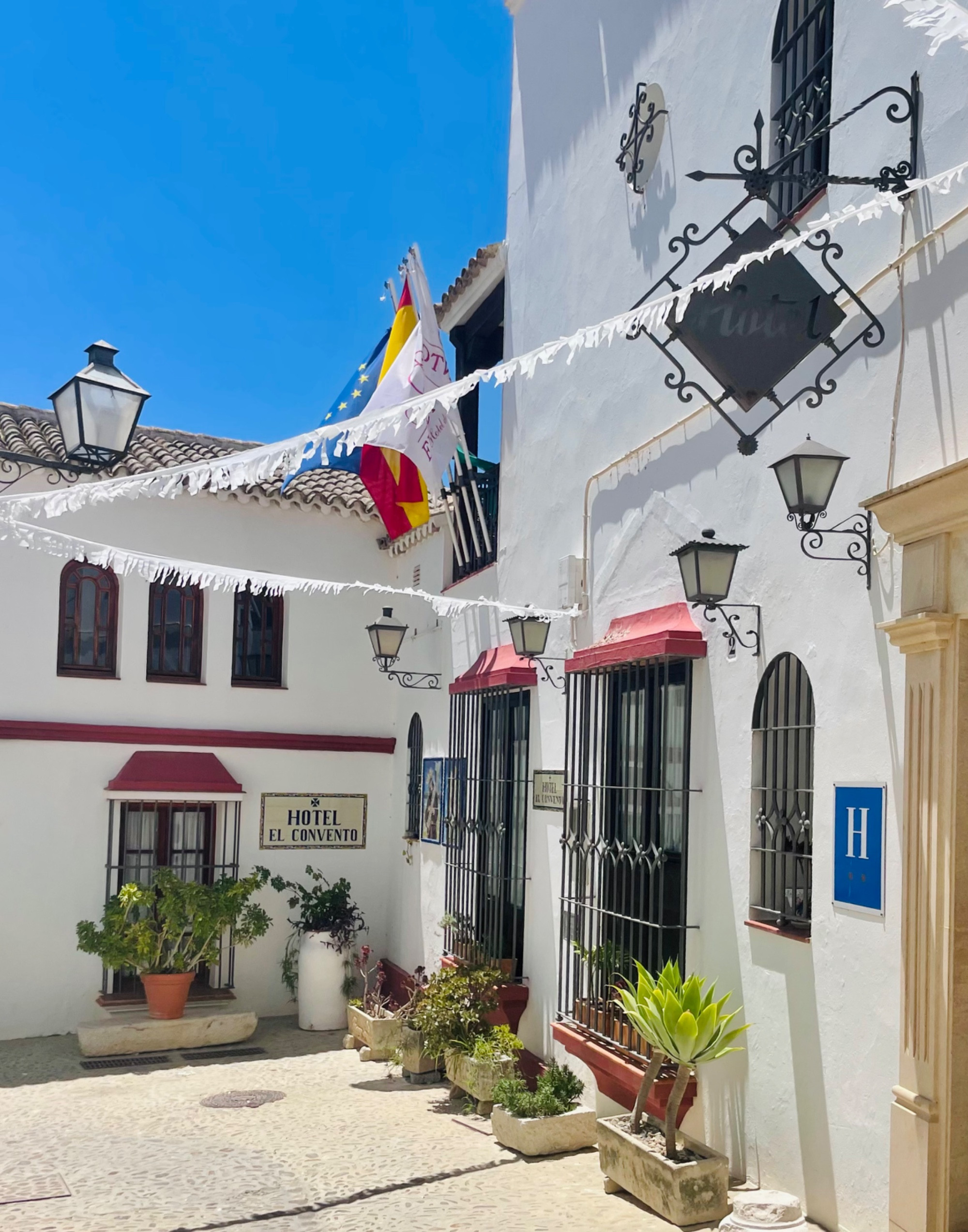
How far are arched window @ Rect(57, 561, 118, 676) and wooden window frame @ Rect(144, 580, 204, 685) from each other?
0.32 metres

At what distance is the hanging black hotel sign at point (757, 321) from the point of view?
4.65 m

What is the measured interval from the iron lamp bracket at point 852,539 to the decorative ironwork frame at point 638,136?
3.08 m

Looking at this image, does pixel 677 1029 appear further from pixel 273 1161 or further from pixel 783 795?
pixel 273 1161

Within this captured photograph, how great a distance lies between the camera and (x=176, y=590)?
1160cm

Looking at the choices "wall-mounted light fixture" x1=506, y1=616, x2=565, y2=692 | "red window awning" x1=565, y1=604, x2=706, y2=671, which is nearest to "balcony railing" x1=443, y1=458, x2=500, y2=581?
"wall-mounted light fixture" x1=506, y1=616, x2=565, y2=692

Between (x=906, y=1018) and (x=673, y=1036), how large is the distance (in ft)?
4.04

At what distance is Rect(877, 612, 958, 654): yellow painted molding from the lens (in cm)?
440

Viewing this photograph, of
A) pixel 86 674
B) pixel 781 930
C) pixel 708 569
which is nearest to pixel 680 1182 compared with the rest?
pixel 781 930

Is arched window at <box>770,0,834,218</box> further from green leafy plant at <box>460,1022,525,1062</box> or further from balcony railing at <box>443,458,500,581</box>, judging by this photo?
green leafy plant at <box>460,1022,525,1062</box>

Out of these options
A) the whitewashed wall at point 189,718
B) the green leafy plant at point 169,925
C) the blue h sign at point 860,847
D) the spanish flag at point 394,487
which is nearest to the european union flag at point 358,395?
the spanish flag at point 394,487

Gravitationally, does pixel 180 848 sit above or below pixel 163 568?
below

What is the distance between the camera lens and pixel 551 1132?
667 centimetres

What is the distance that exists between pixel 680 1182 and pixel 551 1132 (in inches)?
59.4

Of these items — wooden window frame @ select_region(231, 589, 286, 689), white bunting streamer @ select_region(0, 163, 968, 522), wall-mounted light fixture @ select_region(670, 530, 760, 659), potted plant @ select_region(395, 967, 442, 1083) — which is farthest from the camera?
wooden window frame @ select_region(231, 589, 286, 689)
